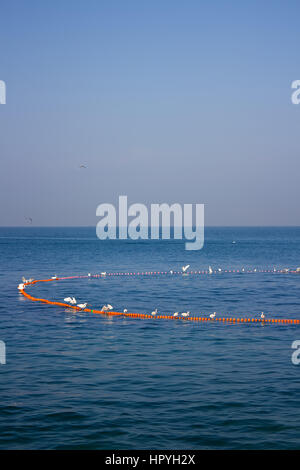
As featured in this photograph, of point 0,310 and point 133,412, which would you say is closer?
point 133,412

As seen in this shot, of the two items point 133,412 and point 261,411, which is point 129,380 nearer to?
point 133,412

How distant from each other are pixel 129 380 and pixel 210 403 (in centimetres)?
391

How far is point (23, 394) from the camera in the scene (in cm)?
1938

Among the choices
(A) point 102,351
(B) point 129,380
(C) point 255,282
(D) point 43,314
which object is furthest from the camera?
(C) point 255,282

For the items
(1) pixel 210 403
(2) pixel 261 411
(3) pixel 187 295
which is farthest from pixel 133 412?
(3) pixel 187 295

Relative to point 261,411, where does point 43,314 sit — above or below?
above

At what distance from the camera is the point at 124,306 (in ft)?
135

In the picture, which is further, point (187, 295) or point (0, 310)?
point (187, 295)
